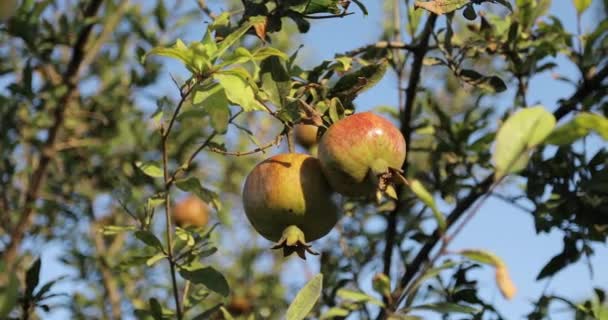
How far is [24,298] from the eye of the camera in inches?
53.2

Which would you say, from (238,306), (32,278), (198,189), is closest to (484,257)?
(198,189)

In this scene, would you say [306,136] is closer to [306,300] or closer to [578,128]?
[306,300]

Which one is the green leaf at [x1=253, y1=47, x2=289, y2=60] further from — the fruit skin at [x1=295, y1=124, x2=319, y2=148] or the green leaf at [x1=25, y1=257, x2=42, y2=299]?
the fruit skin at [x1=295, y1=124, x2=319, y2=148]

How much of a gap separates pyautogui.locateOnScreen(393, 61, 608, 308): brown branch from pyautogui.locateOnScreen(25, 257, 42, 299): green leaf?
0.69 metres

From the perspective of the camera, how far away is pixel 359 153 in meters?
1.05

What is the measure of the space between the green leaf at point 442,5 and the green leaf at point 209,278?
1.77 ft

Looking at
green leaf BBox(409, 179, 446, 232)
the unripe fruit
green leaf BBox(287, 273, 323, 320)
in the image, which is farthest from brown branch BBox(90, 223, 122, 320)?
green leaf BBox(409, 179, 446, 232)

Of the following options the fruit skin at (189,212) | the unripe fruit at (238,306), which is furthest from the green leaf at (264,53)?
the unripe fruit at (238,306)

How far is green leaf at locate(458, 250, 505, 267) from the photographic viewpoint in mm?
751

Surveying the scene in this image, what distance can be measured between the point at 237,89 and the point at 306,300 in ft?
0.99

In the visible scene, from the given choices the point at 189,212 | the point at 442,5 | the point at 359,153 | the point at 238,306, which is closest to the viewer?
the point at 359,153

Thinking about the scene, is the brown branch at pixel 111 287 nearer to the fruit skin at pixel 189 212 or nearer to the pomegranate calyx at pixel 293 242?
the fruit skin at pixel 189 212

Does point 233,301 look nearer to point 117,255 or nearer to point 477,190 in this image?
point 117,255

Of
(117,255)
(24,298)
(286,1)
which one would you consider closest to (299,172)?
(286,1)
